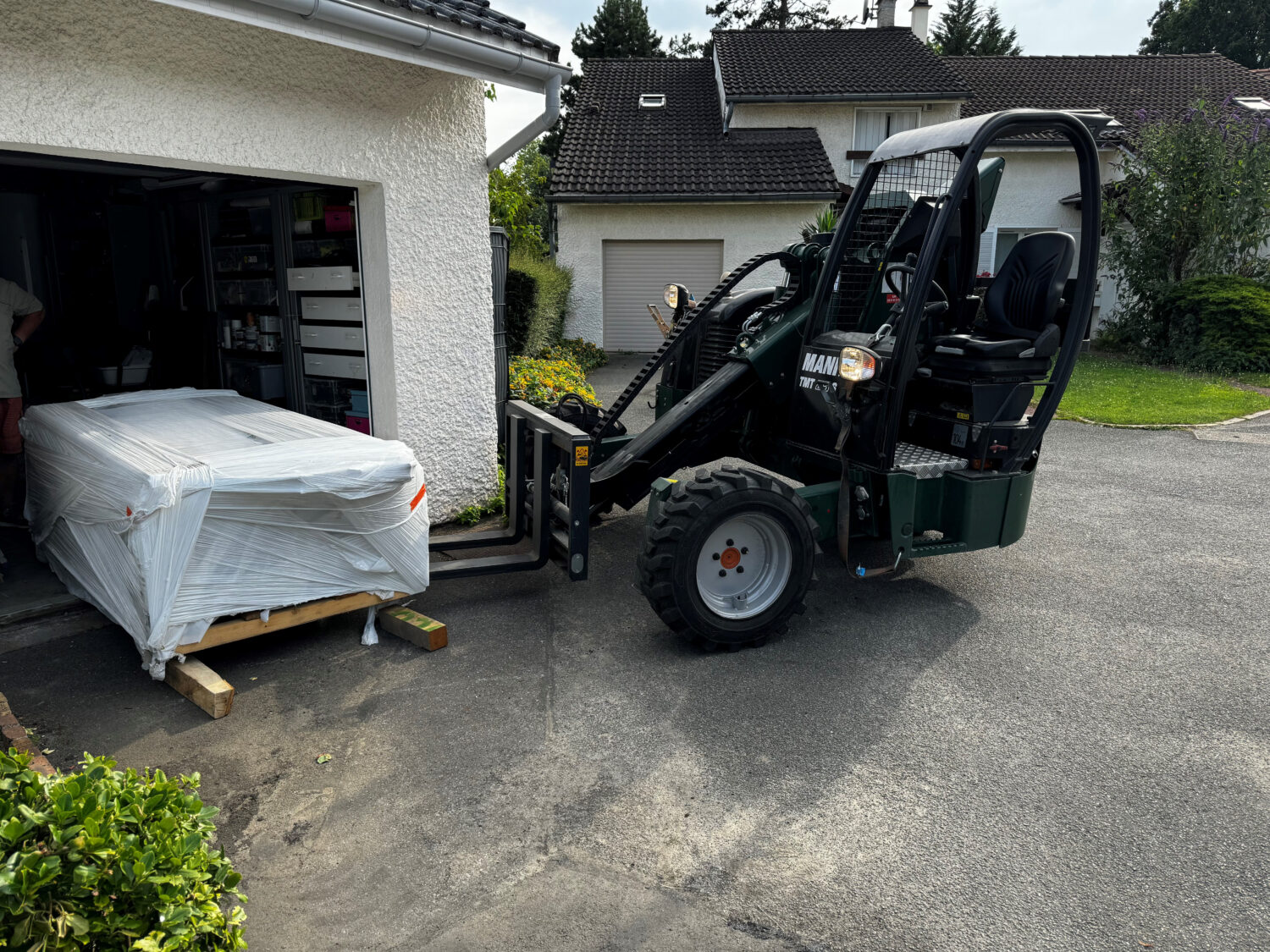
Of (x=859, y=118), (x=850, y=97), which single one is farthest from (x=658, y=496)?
(x=859, y=118)

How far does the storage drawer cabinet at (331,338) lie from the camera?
6898 mm

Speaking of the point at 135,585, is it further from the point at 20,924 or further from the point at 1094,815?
the point at 1094,815

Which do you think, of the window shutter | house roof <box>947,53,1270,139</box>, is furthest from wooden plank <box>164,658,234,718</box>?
house roof <box>947,53,1270,139</box>

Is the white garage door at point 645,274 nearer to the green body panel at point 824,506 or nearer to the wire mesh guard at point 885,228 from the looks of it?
the wire mesh guard at point 885,228

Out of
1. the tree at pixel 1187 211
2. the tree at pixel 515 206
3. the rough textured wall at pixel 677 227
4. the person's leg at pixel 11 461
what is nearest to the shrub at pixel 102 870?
the person's leg at pixel 11 461

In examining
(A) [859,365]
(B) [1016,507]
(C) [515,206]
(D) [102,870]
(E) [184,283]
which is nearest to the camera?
(D) [102,870]

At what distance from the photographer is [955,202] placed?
4.83 metres

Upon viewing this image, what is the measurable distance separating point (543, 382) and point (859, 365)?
5.44 meters

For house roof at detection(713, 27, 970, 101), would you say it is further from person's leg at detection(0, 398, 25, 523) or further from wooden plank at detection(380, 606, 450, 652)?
wooden plank at detection(380, 606, 450, 652)

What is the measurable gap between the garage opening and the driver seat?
4018 mm

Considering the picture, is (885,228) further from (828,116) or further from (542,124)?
(828,116)

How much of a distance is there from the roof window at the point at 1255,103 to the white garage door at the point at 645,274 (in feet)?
35.6

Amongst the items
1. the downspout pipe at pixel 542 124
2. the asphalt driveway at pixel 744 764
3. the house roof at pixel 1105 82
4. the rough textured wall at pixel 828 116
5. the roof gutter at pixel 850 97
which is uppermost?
the house roof at pixel 1105 82

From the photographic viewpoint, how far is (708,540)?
16.0ft
